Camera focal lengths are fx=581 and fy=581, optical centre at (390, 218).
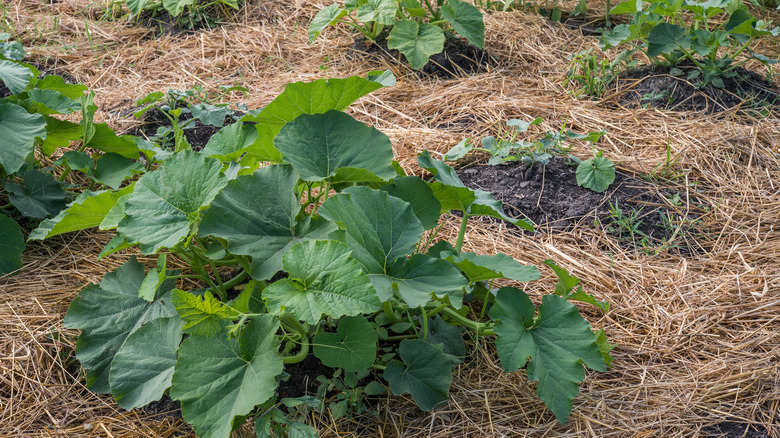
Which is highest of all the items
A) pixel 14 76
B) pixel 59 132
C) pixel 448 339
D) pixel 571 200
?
pixel 14 76

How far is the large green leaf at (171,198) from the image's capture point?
1.30 metres

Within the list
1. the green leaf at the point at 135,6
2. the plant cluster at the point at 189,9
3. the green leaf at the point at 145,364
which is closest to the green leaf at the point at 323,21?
the plant cluster at the point at 189,9

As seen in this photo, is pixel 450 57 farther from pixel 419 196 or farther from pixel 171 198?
pixel 171 198

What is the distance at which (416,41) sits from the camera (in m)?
2.79

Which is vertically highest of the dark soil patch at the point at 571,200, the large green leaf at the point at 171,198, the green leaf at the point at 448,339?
Answer: the large green leaf at the point at 171,198

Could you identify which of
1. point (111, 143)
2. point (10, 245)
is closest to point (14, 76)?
point (111, 143)

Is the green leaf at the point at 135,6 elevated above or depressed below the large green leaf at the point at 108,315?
above

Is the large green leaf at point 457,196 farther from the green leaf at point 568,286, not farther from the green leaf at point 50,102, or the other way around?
the green leaf at point 50,102

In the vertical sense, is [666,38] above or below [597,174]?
above

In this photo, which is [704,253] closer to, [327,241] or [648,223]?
[648,223]

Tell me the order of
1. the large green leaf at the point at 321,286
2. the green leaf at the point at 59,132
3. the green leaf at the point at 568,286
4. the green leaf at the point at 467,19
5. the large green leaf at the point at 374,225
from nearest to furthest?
1. the large green leaf at the point at 321,286
2. the large green leaf at the point at 374,225
3. the green leaf at the point at 568,286
4. the green leaf at the point at 59,132
5. the green leaf at the point at 467,19

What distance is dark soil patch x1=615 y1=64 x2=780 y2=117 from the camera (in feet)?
8.30

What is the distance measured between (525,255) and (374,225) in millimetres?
741

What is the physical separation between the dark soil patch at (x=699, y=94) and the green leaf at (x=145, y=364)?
7.08ft
